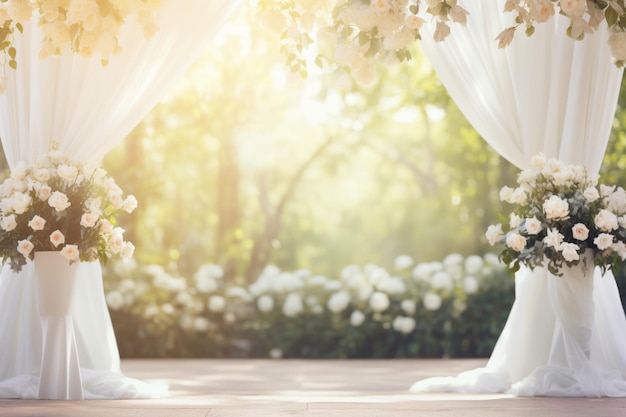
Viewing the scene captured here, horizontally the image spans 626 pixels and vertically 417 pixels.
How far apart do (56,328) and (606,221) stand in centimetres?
247

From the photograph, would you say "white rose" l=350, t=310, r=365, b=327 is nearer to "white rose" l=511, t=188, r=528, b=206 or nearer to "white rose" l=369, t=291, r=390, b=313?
"white rose" l=369, t=291, r=390, b=313

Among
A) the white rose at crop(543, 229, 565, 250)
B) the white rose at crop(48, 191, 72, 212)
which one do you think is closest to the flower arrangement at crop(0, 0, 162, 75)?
the white rose at crop(48, 191, 72, 212)

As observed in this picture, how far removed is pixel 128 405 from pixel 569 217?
6.97 feet

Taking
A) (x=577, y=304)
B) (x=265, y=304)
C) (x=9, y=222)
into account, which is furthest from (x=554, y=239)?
(x=265, y=304)

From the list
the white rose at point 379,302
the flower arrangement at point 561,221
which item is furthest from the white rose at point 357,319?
the flower arrangement at point 561,221

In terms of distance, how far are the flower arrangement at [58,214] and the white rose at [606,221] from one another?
208 centimetres

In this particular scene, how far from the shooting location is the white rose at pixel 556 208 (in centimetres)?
405

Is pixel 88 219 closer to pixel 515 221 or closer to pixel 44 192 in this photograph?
pixel 44 192

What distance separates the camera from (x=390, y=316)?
7.26 meters

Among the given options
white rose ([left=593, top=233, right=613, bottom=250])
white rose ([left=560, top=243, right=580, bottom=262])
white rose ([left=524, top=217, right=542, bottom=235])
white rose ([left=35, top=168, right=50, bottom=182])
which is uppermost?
white rose ([left=35, top=168, right=50, bottom=182])

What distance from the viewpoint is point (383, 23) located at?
3729mm

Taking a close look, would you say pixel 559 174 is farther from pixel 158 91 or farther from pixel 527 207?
pixel 158 91

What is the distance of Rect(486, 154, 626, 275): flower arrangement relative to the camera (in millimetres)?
4059

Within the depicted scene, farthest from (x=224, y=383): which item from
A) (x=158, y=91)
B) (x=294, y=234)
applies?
(x=294, y=234)
